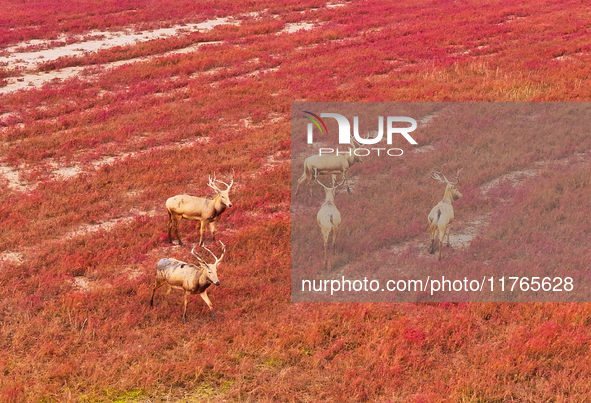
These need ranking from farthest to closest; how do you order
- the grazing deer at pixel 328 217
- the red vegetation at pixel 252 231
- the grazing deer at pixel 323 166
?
the grazing deer at pixel 323 166 → the grazing deer at pixel 328 217 → the red vegetation at pixel 252 231

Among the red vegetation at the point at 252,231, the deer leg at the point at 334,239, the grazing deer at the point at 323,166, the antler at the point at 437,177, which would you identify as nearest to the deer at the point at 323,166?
the grazing deer at the point at 323,166

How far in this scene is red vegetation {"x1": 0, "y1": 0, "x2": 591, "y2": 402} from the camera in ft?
35.1

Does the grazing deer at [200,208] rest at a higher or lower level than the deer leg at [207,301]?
higher

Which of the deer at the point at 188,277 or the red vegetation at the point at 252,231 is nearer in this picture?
the red vegetation at the point at 252,231

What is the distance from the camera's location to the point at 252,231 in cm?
1572

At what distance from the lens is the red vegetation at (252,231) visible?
35.1ft

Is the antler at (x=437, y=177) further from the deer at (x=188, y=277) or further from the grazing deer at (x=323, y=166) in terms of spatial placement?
the deer at (x=188, y=277)

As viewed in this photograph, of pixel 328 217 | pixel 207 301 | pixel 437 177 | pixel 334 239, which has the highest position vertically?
pixel 437 177

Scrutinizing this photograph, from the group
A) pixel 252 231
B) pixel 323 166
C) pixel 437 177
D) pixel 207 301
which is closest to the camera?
pixel 207 301

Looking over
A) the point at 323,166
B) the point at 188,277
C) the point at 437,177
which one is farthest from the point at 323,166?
the point at 188,277
